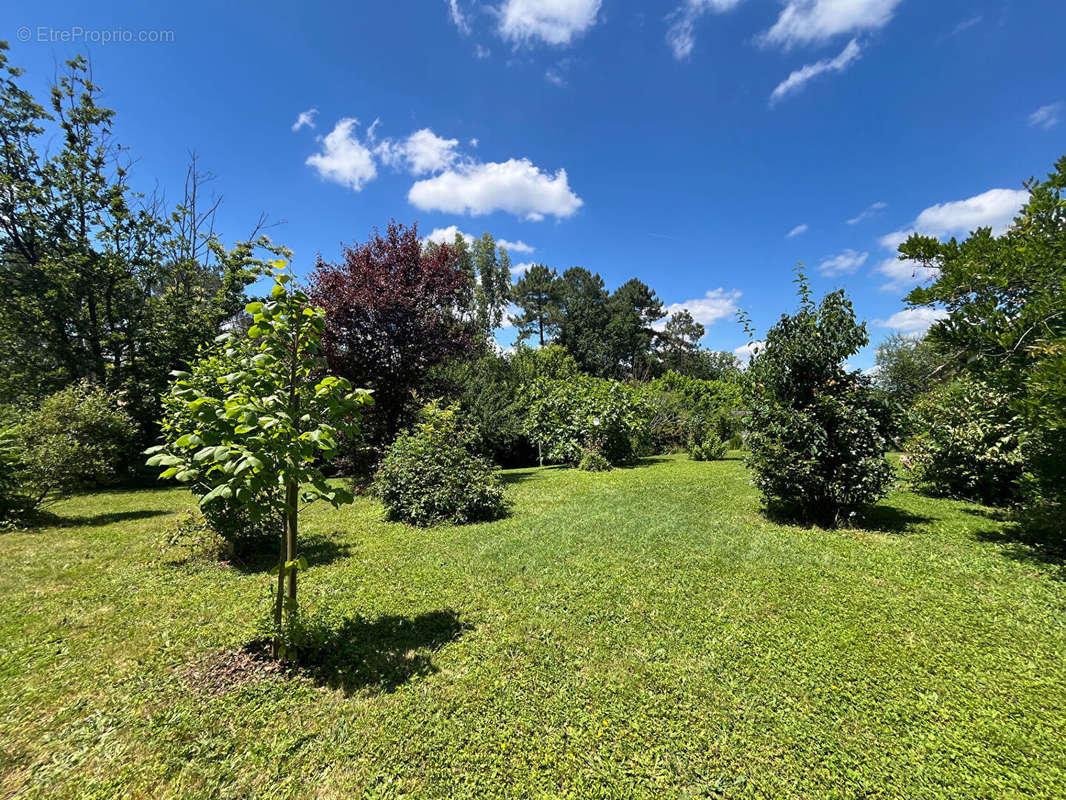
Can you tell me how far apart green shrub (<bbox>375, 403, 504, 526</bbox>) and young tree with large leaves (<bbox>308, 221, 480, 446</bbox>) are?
2392mm

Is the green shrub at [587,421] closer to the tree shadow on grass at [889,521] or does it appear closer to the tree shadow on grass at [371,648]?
the tree shadow on grass at [889,521]

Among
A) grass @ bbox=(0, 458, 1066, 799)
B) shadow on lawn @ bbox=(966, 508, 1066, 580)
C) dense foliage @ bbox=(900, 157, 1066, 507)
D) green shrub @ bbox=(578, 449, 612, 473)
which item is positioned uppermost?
dense foliage @ bbox=(900, 157, 1066, 507)

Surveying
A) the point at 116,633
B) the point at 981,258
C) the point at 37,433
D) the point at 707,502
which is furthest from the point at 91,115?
the point at 981,258

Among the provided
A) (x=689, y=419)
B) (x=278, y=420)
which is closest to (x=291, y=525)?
(x=278, y=420)

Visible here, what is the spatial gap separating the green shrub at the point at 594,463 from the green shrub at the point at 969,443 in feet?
20.1

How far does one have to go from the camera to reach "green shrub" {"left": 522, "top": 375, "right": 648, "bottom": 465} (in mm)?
11422

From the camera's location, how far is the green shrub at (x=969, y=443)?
19.4 feet

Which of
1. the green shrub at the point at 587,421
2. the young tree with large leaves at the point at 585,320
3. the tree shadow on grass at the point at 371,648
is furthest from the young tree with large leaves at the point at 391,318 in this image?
the young tree with large leaves at the point at 585,320

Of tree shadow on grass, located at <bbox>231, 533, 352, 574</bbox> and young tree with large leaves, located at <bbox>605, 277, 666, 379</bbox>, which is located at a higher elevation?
young tree with large leaves, located at <bbox>605, 277, 666, 379</bbox>

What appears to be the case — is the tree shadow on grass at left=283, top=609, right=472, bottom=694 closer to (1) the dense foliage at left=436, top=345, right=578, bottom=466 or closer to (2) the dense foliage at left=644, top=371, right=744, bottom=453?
(1) the dense foliage at left=436, top=345, right=578, bottom=466

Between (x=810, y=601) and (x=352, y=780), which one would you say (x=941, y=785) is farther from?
(x=352, y=780)

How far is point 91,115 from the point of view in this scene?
42.6 feet

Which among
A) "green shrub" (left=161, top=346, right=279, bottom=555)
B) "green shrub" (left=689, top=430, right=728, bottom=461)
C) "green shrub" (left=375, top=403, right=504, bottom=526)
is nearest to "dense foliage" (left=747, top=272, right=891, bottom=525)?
"green shrub" (left=375, top=403, right=504, bottom=526)

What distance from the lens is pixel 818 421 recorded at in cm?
525
